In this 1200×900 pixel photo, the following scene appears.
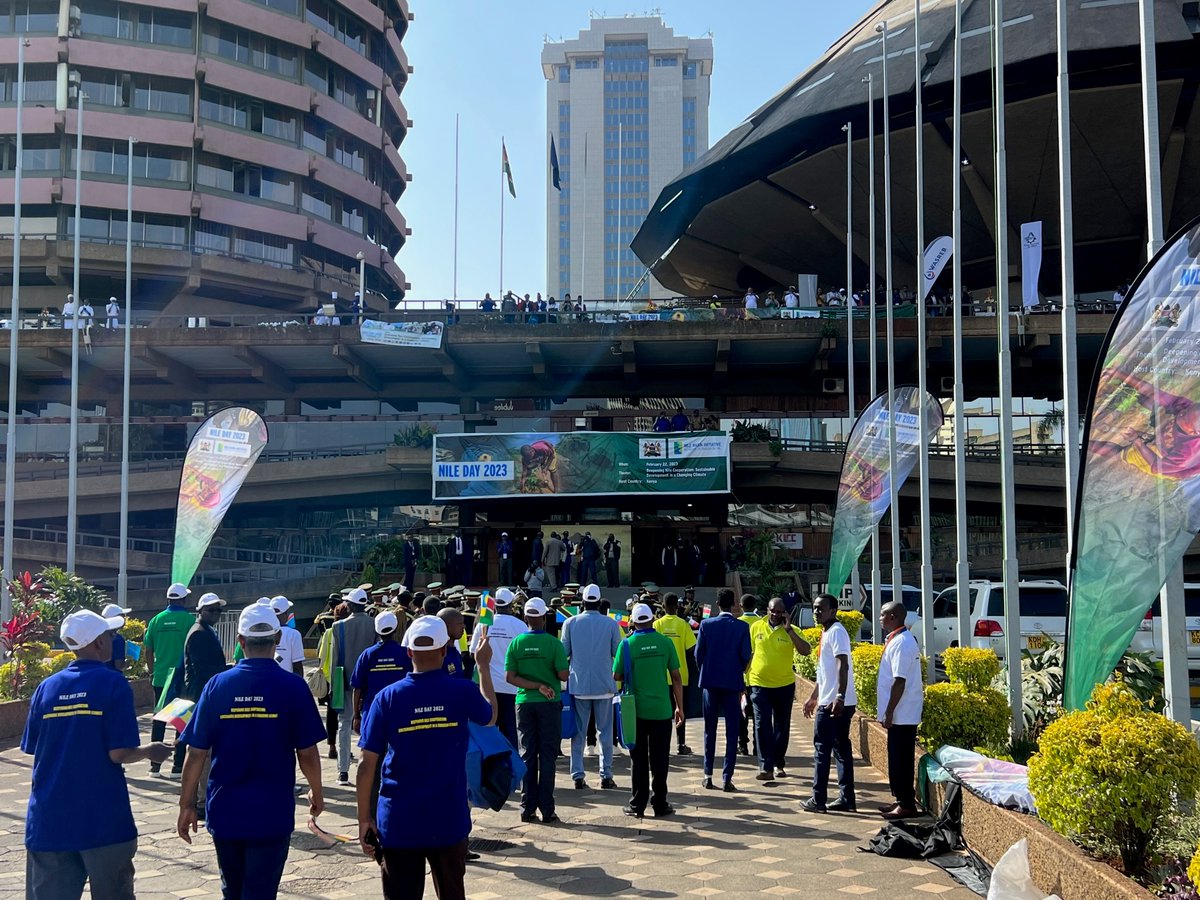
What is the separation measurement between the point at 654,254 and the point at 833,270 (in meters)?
7.94

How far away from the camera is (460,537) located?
116ft

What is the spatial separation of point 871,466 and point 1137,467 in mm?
10775

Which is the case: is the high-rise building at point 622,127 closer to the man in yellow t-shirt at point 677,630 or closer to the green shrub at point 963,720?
the man in yellow t-shirt at point 677,630

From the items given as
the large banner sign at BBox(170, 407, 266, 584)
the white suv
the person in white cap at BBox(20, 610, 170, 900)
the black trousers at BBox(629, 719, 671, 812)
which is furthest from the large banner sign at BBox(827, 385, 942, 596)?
the person in white cap at BBox(20, 610, 170, 900)

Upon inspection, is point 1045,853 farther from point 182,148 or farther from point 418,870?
point 182,148

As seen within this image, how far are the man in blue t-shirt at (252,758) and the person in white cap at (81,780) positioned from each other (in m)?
0.31

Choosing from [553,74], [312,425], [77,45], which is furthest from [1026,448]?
[553,74]

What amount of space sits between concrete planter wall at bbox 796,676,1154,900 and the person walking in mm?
3059

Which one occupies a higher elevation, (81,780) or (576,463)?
(576,463)

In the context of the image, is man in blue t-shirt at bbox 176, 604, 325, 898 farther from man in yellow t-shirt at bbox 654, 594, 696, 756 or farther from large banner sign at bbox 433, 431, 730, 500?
large banner sign at bbox 433, 431, 730, 500

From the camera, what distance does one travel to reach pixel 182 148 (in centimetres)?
4981

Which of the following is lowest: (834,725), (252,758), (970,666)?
(834,725)

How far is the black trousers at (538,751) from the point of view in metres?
9.35

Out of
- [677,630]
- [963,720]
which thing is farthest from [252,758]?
[677,630]
